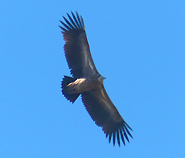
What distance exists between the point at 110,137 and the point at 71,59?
10.7 ft

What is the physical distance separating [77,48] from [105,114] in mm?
2711

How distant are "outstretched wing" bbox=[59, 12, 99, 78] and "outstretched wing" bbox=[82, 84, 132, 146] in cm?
97

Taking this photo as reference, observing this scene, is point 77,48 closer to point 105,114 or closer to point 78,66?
point 78,66

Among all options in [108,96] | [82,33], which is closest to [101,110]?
[108,96]

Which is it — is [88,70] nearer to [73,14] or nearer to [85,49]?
[85,49]

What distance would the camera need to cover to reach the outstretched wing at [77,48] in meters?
14.8

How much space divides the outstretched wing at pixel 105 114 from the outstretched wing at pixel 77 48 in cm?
97

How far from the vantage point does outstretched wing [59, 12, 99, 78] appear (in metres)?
14.8

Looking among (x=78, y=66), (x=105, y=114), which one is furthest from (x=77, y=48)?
(x=105, y=114)

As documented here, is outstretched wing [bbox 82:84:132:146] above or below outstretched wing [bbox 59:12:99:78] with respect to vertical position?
below

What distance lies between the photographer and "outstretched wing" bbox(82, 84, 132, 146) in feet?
50.9

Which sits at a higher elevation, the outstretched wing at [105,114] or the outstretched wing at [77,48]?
the outstretched wing at [77,48]

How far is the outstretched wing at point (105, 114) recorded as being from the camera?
1551 cm

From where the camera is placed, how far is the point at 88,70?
14977 mm
